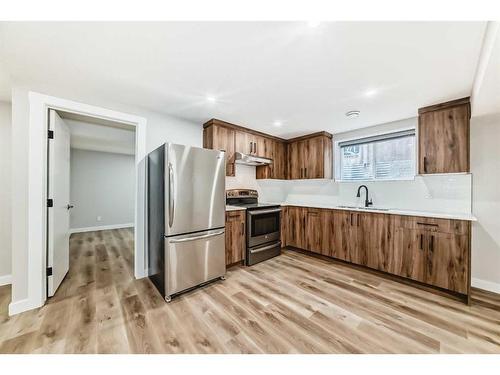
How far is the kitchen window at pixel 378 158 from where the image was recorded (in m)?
3.10

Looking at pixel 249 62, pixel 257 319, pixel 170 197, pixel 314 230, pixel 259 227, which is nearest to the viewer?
pixel 249 62

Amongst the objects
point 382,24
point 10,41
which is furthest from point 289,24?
point 10,41

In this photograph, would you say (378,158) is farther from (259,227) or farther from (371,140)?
(259,227)

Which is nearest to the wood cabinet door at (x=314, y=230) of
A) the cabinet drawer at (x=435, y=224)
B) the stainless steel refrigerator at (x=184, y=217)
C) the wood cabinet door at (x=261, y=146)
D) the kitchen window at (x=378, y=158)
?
the kitchen window at (x=378, y=158)

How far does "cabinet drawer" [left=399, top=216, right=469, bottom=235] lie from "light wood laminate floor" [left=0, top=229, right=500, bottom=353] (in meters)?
0.76

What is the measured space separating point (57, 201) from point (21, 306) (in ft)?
3.54

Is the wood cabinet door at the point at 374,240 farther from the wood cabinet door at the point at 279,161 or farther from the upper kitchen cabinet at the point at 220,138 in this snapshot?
the upper kitchen cabinet at the point at 220,138

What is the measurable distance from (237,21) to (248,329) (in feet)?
7.64

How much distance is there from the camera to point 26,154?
201 centimetres

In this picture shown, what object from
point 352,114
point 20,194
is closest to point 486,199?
point 352,114

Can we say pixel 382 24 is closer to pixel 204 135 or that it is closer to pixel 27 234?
pixel 204 135

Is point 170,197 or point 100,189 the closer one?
point 170,197

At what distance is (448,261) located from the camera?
224 centimetres

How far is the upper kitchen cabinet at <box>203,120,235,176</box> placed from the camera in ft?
10.1
